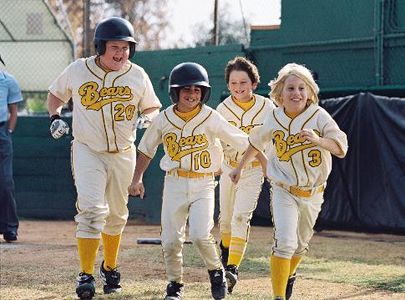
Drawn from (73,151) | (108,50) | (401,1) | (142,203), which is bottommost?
(142,203)

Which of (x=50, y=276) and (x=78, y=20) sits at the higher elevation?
(x=78, y=20)

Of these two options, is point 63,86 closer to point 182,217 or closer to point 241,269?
point 182,217

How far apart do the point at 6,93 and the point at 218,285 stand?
199 inches

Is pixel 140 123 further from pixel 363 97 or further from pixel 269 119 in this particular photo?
pixel 363 97

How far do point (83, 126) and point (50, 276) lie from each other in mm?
1540

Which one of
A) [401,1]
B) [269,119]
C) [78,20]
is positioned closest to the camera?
[269,119]

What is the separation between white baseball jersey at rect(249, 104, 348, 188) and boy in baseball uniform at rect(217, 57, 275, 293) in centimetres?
117

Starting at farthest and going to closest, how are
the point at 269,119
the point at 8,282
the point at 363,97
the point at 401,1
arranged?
1. the point at 401,1
2. the point at 363,97
3. the point at 8,282
4. the point at 269,119

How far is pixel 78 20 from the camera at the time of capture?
23266 mm

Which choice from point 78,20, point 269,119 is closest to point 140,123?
point 269,119

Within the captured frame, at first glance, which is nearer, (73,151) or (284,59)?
(73,151)

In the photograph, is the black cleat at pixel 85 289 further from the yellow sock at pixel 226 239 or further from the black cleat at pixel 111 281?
the yellow sock at pixel 226 239

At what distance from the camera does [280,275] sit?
18.6 feet

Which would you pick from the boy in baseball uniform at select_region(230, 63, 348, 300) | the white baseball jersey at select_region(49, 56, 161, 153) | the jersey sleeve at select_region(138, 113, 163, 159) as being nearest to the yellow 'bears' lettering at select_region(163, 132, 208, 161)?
the jersey sleeve at select_region(138, 113, 163, 159)
